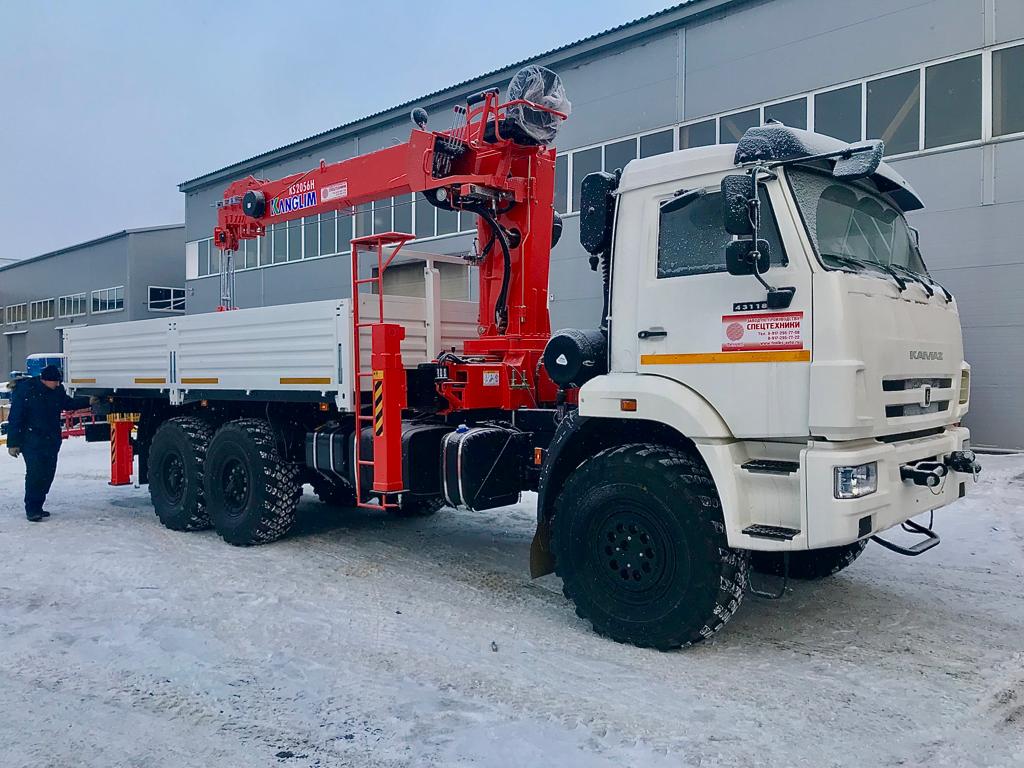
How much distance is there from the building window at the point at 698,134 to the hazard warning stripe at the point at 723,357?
11.6 metres

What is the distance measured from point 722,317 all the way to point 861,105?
10.9 meters

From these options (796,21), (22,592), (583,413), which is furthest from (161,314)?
(583,413)

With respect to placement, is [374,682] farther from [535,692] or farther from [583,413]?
[583,413]

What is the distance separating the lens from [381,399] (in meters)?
6.64

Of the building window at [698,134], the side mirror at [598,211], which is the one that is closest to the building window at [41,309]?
the building window at [698,134]

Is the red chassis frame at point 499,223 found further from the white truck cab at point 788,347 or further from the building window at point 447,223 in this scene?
the building window at point 447,223

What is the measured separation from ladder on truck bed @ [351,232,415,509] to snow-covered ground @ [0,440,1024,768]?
0.78 m

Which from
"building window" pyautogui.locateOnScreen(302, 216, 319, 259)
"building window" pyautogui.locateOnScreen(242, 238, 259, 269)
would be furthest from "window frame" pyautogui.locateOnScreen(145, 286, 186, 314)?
"building window" pyautogui.locateOnScreen(302, 216, 319, 259)

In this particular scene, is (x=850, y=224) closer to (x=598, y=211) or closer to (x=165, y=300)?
(x=598, y=211)

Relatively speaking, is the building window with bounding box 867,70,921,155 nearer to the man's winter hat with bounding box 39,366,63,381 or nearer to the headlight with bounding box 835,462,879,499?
the headlight with bounding box 835,462,879,499

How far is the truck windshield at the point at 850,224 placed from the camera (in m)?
4.63

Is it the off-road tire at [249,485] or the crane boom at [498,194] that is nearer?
the crane boom at [498,194]

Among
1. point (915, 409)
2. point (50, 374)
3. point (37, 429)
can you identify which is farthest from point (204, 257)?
point (915, 409)

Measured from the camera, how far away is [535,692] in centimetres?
430
